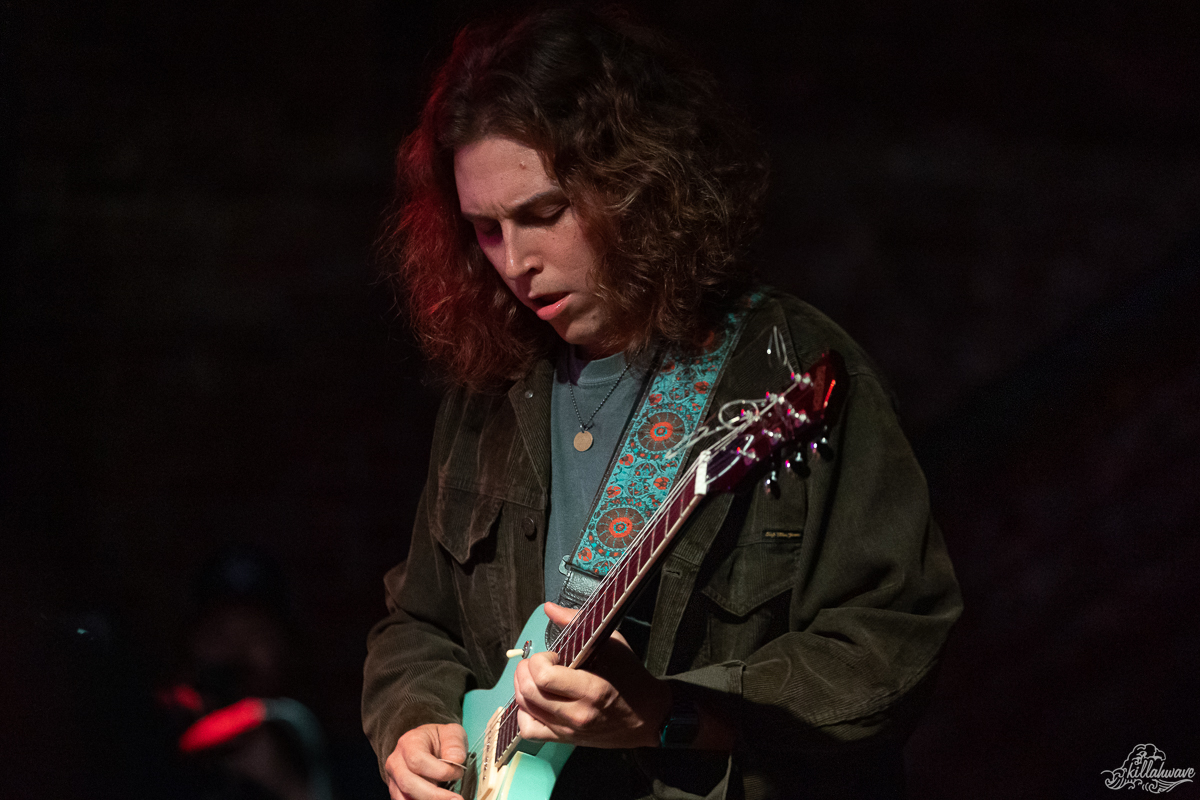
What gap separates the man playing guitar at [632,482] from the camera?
1183mm

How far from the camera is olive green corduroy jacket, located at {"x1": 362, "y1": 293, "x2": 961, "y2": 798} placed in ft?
3.88

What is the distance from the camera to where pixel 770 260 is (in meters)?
2.33

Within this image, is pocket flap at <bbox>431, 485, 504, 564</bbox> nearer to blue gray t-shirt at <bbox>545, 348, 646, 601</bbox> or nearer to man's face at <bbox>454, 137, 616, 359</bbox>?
blue gray t-shirt at <bbox>545, 348, 646, 601</bbox>

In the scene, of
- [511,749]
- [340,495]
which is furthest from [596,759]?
[340,495]

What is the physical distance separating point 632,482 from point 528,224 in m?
0.37

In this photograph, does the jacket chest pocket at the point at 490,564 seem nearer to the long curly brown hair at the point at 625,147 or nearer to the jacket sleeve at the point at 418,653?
the jacket sleeve at the point at 418,653

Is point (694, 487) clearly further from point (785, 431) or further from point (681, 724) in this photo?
point (681, 724)

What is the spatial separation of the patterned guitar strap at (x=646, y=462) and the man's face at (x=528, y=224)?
16 centimetres

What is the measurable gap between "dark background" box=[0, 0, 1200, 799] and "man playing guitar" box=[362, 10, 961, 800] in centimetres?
72
